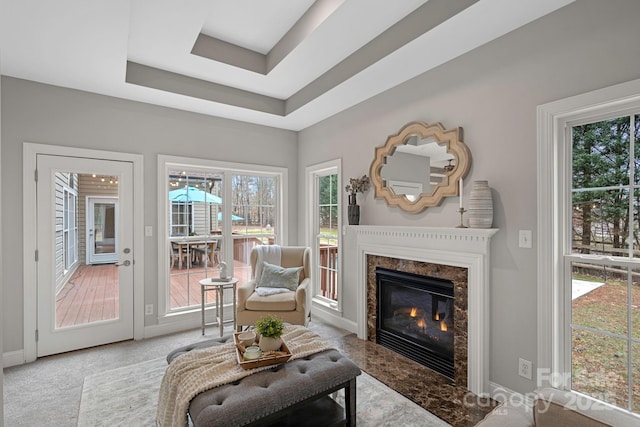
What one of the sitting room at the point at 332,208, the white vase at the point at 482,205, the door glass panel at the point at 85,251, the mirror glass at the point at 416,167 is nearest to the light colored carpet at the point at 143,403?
the sitting room at the point at 332,208

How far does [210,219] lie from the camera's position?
4.14 metres

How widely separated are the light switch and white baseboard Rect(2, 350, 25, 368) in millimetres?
4317

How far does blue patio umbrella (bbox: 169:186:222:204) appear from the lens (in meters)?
3.90

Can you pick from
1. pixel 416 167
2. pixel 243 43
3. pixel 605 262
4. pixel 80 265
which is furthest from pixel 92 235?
pixel 605 262

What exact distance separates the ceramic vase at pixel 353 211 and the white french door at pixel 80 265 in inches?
93.4

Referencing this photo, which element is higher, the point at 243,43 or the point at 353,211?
the point at 243,43

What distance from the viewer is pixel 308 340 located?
229cm

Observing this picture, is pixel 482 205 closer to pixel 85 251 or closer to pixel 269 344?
pixel 269 344

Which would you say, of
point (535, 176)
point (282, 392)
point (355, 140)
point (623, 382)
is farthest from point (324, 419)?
point (355, 140)

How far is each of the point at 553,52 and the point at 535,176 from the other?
0.79m

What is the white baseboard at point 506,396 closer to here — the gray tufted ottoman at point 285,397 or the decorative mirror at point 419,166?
the gray tufted ottoman at point 285,397

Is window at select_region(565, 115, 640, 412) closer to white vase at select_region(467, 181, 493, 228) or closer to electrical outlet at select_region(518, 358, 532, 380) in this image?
electrical outlet at select_region(518, 358, 532, 380)

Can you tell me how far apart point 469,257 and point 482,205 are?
0.43 m

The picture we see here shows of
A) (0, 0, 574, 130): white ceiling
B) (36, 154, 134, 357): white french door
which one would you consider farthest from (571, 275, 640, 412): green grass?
(36, 154, 134, 357): white french door
